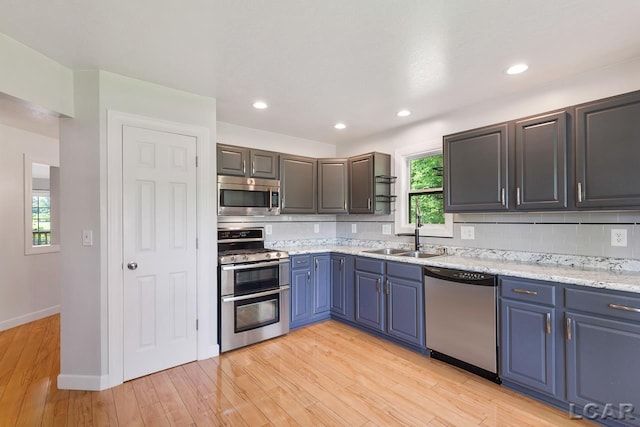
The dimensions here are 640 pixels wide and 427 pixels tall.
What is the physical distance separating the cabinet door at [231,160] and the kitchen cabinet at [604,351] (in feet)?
10.1

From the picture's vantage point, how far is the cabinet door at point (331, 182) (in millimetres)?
4125

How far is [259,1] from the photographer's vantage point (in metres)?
1.60

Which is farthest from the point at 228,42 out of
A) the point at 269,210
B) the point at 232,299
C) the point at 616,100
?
the point at 616,100

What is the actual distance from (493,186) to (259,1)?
229 centimetres

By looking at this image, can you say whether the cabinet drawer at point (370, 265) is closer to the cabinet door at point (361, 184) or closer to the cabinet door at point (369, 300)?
the cabinet door at point (369, 300)

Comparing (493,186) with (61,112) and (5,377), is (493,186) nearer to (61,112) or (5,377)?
(61,112)

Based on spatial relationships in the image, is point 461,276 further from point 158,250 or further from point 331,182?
point 158,250

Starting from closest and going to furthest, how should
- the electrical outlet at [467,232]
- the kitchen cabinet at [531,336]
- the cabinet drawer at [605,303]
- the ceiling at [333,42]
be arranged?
the ceiling at [333,42] < the cabinet drawer at [605,303] < the kitchen cabinet at [531,336] < the electrical outlet at [467,232]

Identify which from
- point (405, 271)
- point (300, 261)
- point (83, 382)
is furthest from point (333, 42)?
point (83, 382)

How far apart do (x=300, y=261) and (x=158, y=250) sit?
5.04 ft

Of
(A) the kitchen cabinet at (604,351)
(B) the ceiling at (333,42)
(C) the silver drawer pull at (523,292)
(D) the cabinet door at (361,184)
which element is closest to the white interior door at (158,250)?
(B) the ceiling at (333,42)

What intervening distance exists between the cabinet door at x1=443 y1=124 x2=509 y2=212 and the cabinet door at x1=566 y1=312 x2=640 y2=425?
3.43ft

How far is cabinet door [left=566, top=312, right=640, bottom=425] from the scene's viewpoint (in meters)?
1.79

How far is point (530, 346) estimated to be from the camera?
7.18 ft
